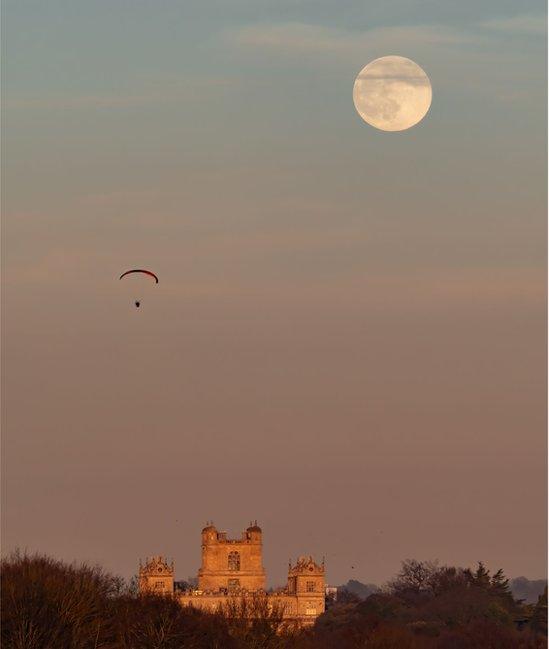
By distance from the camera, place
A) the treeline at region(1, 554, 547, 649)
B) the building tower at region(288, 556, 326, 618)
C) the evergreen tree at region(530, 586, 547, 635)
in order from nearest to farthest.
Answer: the treeline at region(1, 554, 547, 649) < the evergreen tree at region(530, 586, 547, 635) < the building tower at region(288, 556, 326, 618)

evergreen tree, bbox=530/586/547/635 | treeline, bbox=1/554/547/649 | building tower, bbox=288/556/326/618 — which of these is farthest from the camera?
building tower, bbox=288/556/326/618

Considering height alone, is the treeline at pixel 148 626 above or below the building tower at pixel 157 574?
below

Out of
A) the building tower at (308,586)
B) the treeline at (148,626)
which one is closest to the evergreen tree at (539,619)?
the treeline at (148,626)

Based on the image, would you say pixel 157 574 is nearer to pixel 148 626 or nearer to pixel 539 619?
pixel 539 619

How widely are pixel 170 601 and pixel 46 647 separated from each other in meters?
29.0

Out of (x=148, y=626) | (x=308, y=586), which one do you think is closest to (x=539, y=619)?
(x=308, y=586)

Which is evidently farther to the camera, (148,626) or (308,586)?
(308,586)

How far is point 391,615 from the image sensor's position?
618ft

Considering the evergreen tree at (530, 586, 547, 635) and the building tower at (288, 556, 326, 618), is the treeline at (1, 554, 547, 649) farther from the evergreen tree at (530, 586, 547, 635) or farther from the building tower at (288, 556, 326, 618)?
the building tower at (288, 556, 326, 618)

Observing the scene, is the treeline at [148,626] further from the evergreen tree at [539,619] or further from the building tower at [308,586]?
the building tower at [308,586]

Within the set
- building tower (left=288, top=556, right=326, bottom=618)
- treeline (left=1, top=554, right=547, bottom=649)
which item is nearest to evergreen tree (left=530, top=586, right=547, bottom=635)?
treeline (left=1, top=554, right=547, bottom=649)

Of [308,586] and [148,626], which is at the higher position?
[308,586]

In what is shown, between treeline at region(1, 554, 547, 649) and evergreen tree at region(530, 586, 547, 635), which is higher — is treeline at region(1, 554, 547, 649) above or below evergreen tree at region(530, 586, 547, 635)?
below

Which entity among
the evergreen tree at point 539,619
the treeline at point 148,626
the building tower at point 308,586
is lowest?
the treeline at point 148,626
